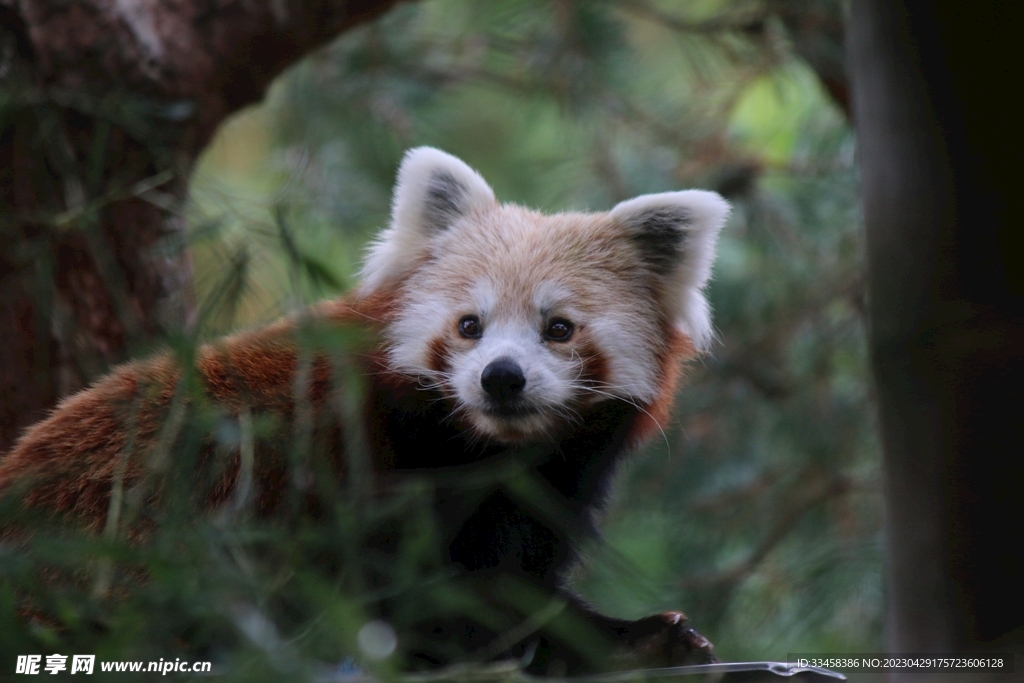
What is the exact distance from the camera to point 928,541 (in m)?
1.16

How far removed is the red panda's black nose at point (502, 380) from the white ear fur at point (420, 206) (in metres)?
0.53

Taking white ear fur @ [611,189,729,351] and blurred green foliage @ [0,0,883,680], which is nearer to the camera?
white ear fur @ [611,189,729,351]

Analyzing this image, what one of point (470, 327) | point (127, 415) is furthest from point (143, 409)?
point (470, 327)

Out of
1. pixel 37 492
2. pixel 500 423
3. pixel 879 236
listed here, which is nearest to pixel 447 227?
pixel 500 423

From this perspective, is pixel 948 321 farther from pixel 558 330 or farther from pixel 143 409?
pixel 143 409

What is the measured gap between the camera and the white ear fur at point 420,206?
7.96ft

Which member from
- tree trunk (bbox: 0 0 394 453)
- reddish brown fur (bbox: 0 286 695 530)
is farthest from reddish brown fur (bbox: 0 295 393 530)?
tree trunk (bbox: 0 0 394 453)

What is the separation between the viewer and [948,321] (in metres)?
1.16

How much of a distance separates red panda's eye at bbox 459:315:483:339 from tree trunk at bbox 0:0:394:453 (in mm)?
695

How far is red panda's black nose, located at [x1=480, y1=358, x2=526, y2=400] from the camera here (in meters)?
2.02

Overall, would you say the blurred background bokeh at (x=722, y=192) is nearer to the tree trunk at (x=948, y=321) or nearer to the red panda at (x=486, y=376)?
the red panda at (x=486, y=376)

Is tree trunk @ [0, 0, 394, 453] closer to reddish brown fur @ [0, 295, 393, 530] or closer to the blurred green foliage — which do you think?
reddish brown fur @ [0, 295, 393, 530]

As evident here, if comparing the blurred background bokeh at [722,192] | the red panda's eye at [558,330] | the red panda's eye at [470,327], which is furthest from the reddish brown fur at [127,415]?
the blurred background bokeh at [722,192]

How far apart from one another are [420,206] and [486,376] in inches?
25.8
